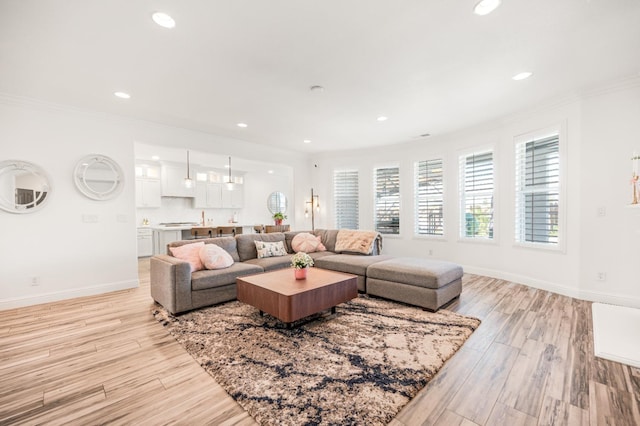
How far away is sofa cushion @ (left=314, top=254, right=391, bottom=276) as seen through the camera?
154 inches

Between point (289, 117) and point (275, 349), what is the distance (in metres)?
3.29

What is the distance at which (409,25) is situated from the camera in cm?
214

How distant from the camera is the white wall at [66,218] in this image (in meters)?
3.51

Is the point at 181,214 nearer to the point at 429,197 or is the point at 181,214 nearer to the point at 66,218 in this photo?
the point at 66,218

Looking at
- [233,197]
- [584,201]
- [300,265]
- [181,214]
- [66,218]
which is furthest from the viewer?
[233,197]

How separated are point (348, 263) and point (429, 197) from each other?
2.73 metres

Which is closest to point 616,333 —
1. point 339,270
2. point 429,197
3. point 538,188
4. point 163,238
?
point 538,188

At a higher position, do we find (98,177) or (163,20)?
(163,20)

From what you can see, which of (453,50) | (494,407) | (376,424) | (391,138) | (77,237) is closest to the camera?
→ (376,424)

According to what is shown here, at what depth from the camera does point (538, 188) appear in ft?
13.4

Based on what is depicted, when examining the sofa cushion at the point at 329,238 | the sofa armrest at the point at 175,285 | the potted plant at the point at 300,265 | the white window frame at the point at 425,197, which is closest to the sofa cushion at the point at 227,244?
the sofa armrest at the point at 175,285

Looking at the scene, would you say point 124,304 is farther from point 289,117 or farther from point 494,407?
point 494,407

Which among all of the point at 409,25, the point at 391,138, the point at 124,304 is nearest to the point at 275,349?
the point at 124,304

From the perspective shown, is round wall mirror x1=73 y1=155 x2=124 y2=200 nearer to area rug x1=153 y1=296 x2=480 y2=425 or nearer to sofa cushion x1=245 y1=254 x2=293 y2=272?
area rug x1=153 y1=296 x2=480 y2=425
